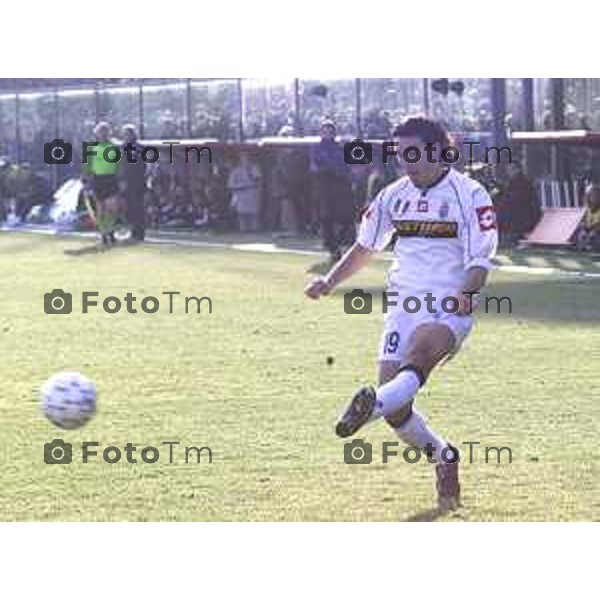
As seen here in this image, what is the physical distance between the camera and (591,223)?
20.3 metres

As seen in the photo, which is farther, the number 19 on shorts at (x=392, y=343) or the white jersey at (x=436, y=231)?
the number 19 on shorts at (x=392, y=343)

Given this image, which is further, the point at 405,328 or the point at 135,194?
the point at 135,194

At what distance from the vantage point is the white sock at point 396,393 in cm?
696

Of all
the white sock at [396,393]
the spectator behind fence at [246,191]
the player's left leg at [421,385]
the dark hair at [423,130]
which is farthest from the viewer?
the spectator behind fence at [246,191]

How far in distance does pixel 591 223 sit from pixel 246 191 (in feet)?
24.5

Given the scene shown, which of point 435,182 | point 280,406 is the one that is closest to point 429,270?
point 435,182

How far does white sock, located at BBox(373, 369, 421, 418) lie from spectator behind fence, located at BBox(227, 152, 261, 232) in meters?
18.9

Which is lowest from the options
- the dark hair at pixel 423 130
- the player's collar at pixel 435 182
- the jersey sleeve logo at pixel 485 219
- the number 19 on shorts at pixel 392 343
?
the number 19 on shorts at pixel 392 343

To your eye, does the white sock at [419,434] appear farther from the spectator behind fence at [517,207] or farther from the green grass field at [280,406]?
the spectator behind fence at [517,207]

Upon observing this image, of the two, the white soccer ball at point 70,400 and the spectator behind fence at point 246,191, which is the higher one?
the spectator behind fence at point 246,191

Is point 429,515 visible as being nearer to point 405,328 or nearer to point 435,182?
point 405,328

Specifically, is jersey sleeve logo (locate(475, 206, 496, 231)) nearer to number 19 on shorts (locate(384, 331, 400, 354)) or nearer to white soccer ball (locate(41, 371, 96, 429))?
number 19 on shorts (locate(384, 331, 400, 354))

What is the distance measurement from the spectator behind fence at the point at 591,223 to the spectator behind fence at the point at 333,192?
2.97 meters

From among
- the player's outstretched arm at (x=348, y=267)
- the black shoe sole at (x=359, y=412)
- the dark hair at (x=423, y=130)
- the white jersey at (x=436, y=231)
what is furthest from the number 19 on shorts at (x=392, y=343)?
the dark hair at (x=423, y=130)
